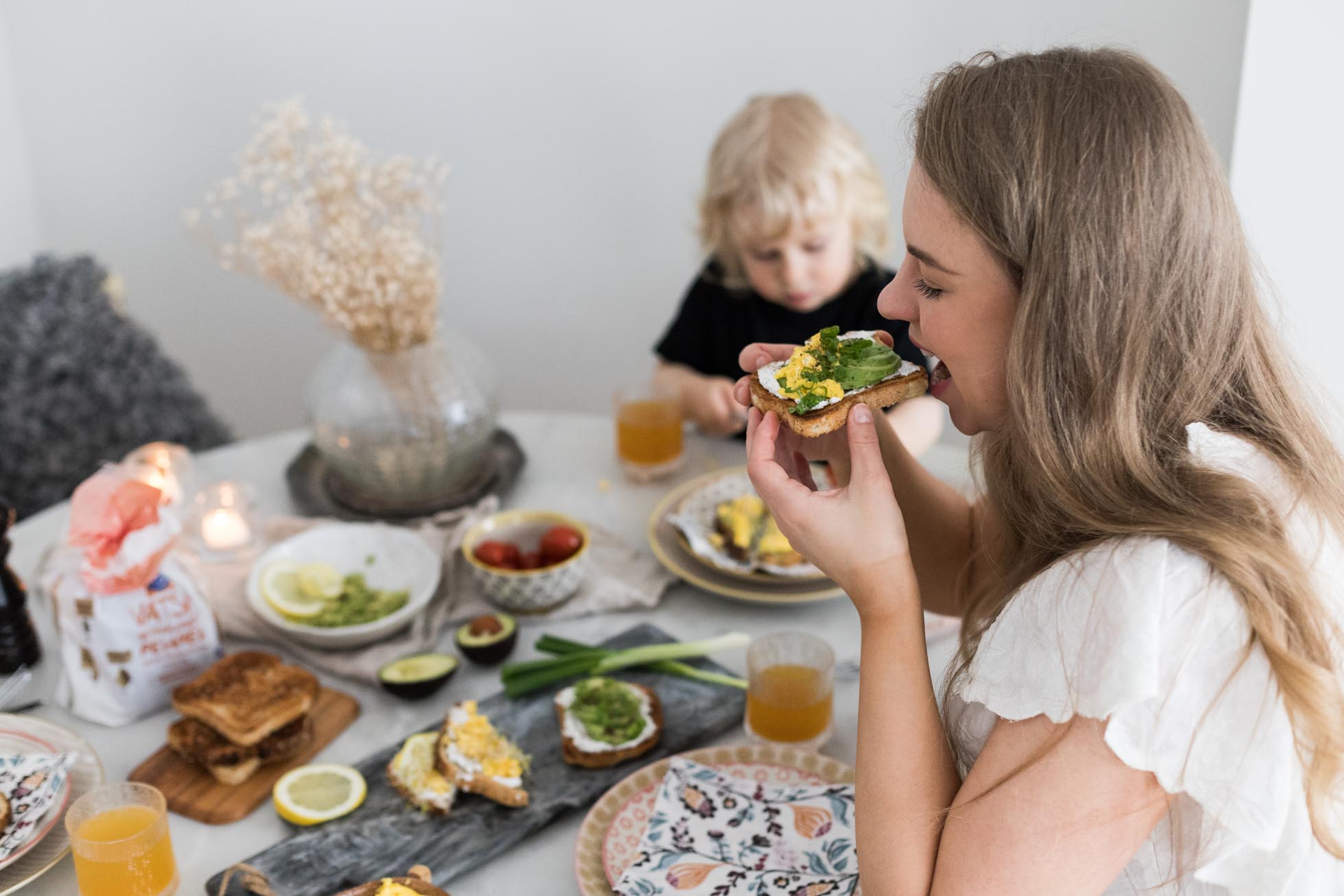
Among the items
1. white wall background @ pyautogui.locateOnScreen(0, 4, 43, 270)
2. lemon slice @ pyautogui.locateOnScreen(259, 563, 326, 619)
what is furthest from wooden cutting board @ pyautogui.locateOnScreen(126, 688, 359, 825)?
white wall background @ pyautogui.locateOnScreen(0, 4, 43, 270)

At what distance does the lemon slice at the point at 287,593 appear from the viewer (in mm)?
1795

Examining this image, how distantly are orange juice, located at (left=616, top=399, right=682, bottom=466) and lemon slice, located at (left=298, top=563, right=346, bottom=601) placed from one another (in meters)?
0.70

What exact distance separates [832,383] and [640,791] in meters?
0.59

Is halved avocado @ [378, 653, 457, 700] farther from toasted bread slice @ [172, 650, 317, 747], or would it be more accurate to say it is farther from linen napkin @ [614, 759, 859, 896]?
linen napkin @ [614, 759, 859, 896]

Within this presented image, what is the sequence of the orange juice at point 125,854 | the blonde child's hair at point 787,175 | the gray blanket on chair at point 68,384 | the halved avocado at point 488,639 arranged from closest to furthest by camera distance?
the orange juice at point 125,854 → the halved avocado at point 488,639 → the blonde child's hair at point 787,175 → the gray blanket on chair at point 68,384

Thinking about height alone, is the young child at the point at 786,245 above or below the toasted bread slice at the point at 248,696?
above

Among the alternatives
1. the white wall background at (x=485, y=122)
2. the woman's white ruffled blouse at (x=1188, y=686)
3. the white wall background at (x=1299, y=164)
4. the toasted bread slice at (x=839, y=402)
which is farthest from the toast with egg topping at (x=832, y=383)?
the white wall background at (x=485, y=122)

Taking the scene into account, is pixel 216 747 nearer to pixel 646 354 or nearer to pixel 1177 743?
pixel 1177 743

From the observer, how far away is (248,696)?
5.09ft

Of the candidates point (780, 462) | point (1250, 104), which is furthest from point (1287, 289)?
point (780, 462)

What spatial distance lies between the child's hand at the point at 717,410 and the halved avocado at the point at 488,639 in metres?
0.90

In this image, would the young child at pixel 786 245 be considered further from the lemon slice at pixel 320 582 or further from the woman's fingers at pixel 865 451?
the woman's fingers at pixel 865 451

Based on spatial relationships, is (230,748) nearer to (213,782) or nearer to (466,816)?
(213,782)

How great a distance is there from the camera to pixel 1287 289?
8.21 feet
